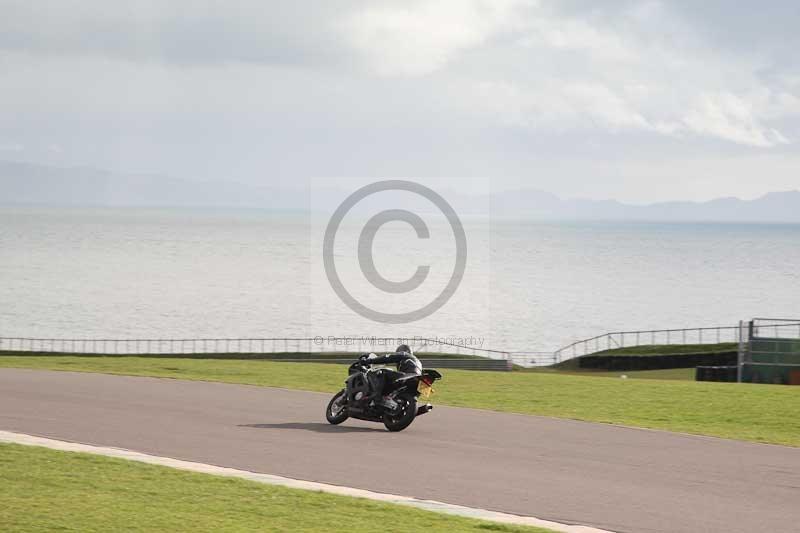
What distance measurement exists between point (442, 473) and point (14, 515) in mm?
5444

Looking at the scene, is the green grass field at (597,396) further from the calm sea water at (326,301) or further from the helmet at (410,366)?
the calm sea water at (326,301)

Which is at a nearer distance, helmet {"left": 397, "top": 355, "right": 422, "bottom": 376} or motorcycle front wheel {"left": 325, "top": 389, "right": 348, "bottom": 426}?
helmet {"left": 397, "top": 355, "right": 422, "bottom": 376}

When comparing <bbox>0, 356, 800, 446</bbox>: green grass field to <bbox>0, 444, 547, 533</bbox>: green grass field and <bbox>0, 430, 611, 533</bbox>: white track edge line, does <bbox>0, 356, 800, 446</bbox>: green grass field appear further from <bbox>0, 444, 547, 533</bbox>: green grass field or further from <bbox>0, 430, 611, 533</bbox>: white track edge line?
<bbox>0, 444, 547, 533</bbox>: green grass field

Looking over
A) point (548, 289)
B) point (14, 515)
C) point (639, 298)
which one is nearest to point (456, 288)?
point (548, 289)

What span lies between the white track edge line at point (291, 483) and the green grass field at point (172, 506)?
258 millimetres

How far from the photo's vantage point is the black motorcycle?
665 inches

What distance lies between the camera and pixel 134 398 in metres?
21.1

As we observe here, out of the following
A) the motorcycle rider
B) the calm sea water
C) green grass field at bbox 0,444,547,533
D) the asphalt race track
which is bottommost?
green grass field at bbox 0,444,547,533

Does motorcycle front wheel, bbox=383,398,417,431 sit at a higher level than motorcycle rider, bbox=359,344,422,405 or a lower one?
lower

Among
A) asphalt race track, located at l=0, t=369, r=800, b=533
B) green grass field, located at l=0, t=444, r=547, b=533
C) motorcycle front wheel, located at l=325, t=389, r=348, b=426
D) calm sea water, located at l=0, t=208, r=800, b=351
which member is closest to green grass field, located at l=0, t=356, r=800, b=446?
asphalt race track, located at l=0, t=369, r=800, b=533

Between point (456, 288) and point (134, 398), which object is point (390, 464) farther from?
point (456, 288)

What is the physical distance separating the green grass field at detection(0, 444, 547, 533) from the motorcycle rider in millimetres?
4831

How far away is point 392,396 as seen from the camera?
56.0 feet

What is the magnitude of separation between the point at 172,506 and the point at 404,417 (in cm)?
650
